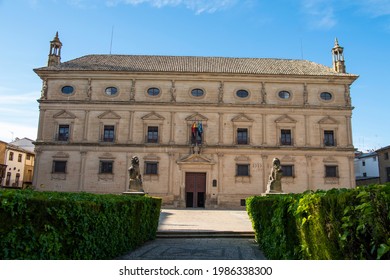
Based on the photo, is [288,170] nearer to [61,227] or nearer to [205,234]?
[205,234]

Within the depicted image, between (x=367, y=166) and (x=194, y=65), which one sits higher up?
(x=194, y=65)

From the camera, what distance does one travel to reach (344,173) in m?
30.5

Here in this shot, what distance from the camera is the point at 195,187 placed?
30.8m

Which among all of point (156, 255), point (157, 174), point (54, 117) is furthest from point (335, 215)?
point (54, 117)

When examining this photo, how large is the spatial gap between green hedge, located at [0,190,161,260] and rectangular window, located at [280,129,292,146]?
80.9 ft

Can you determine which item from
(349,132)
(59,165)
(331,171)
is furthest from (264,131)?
(59,165)

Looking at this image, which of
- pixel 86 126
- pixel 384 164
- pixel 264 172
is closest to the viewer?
pixel 264 172

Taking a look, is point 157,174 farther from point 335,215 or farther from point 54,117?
point 335,215

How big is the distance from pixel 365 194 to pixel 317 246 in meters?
1.52

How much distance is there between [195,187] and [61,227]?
2555 cm

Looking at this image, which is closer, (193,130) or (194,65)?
(193,130)

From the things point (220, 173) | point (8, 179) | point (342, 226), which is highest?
point (220, 173)

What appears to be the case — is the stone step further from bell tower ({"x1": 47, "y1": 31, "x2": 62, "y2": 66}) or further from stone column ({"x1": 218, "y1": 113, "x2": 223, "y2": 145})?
bell tower ({"x1": 47, "y1": 31, "x2": 62, "y2": 66})

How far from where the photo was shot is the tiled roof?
108 ft
